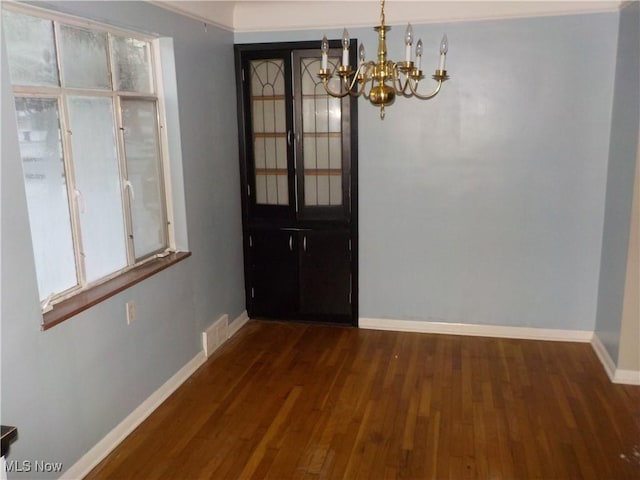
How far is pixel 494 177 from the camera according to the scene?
424cm

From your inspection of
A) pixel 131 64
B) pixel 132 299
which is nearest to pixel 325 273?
pixel 132 299

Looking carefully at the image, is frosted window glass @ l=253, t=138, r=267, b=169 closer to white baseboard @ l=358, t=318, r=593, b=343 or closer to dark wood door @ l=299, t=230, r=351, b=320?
dark wood door @ l=299, t=230, r=351, b=320

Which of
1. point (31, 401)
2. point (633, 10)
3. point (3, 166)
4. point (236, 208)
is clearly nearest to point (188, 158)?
point (236, 208)

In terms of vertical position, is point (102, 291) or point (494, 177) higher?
point (494, 177)

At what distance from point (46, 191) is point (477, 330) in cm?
331

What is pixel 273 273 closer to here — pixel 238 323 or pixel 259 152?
pixel 238 323

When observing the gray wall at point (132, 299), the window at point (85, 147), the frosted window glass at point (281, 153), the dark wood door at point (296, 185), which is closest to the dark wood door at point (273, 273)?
the dark wood door at point (296, 185)

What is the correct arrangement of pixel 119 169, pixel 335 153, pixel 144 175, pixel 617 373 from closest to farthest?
pixel 119 169, pixel 144 175, pixel 617 373, pixel 335 153

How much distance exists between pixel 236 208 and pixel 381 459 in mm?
2481

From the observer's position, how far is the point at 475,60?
13.4 feet

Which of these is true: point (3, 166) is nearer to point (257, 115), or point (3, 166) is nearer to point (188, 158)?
point (188, 158)

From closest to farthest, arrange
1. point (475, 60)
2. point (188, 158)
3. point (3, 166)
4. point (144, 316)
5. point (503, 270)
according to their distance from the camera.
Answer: point (3, 166), point (144, 316), point (188, 158), point (475, 60), point (503, 270)

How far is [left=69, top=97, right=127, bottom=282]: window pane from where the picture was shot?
2977mm

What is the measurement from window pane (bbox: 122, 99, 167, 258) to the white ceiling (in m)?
0.78
